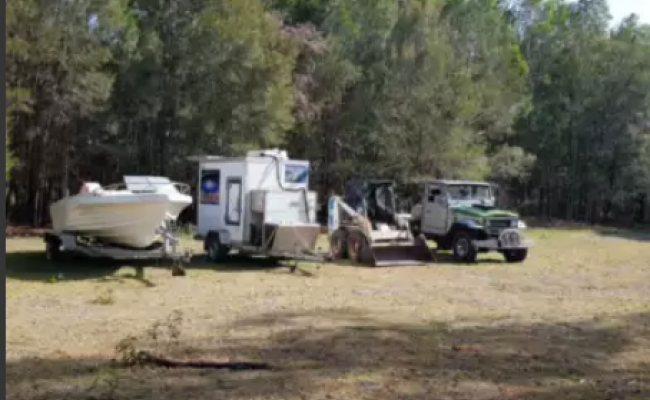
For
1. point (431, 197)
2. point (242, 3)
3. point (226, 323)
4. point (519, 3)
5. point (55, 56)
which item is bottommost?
point (226, 323)

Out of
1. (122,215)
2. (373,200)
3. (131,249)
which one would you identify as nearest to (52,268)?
(131,249)

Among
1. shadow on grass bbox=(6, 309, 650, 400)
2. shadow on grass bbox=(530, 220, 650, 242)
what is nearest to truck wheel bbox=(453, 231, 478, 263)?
shadow on grass bbox=(6, 309, 650, 400)

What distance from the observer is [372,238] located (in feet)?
50.7

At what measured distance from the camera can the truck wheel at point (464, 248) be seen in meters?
16.0

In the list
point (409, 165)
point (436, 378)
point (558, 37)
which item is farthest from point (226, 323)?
point (558, 37)

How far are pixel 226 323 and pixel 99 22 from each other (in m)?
16.4

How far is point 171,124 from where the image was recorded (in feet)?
78.5

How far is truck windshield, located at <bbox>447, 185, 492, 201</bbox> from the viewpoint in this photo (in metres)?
17.2

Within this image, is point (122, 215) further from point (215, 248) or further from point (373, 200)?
point (373, 200)

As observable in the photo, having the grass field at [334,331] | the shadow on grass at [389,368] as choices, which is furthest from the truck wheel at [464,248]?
the shadow on grass at [389,368]

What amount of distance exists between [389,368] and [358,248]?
928cm

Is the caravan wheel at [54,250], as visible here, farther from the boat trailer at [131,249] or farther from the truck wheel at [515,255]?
the truck wheel at [515,255]

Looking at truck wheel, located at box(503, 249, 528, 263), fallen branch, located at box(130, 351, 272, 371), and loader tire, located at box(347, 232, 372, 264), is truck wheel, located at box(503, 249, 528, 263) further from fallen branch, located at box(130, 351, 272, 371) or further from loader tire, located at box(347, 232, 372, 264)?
fallen branch, located at box(130, 351, 272, 371)

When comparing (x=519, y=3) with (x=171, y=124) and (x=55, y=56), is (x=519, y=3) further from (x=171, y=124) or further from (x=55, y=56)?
(x=55, y=56)
